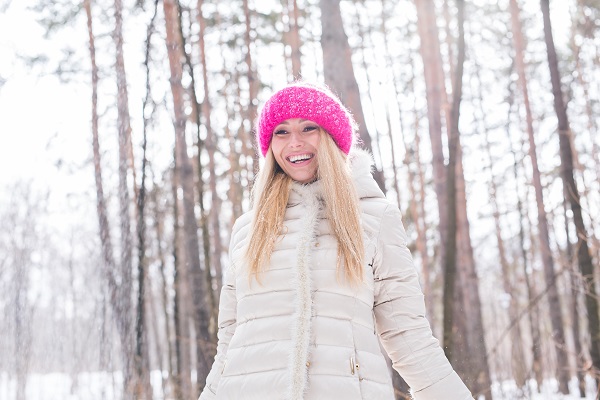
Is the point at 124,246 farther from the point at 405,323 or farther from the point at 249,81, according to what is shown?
the point at 249,81

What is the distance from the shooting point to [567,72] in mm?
15578

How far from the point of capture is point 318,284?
7.36 feet

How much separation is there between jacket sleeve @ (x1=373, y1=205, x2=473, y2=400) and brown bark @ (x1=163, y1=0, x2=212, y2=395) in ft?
18.4

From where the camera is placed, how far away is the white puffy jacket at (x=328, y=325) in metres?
2.11

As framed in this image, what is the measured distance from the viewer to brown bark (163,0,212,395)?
26.6 ft

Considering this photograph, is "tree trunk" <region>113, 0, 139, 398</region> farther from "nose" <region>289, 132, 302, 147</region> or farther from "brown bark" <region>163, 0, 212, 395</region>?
→ "nose" <region>289, 132, 302, 147</region>

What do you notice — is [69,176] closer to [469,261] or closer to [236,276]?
[469,261]

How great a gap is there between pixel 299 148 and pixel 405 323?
Answer: 29.0 inches

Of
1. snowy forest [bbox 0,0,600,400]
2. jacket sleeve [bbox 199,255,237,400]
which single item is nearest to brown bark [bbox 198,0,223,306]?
snowy forest [bbox 0,0,600,400]

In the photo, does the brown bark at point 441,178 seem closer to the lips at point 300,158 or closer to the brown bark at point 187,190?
the brown bark at point 187,190

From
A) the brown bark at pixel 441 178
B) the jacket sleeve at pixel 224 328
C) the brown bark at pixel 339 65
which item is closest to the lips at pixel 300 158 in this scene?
the jacket sleeve at pixel 224 328

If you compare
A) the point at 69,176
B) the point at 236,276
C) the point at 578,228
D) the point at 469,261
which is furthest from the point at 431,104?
the point at 236,276

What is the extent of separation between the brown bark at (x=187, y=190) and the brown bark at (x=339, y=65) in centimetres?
254

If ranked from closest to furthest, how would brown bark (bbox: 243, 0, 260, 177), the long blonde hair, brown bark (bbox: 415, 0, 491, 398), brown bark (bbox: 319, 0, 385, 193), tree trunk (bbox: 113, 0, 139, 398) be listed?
the long blonde hair < brown bark (bbox: 319, 0, 385, 193) < tree trunk (bbox: 113, 0, 139, 398) < brown bark (bbox: 415, 0, 491, 398) < brown bark (bbox: 243, 0, 260, 177)
